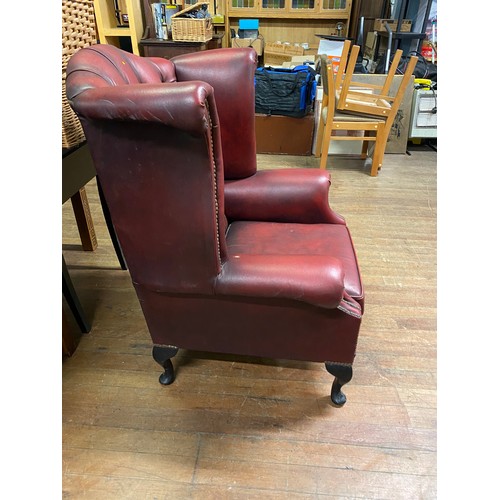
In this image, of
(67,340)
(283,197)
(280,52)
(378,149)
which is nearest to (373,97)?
(378,149)

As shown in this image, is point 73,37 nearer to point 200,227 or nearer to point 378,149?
point 200,227

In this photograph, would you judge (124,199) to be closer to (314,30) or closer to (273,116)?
(273,116)

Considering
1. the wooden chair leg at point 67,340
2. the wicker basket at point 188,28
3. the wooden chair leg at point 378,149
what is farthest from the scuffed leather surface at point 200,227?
the wicker basket at point 188,28

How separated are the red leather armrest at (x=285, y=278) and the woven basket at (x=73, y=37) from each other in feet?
2.57

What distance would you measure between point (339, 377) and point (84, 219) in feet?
5.06

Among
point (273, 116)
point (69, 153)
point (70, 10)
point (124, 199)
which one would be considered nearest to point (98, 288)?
point (69, 153)

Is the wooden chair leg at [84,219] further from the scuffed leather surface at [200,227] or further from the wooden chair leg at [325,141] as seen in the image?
the wooden chair leg at [325,141]

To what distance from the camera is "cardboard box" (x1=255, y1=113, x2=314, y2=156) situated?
10.6 ft

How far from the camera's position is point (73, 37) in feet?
3.91

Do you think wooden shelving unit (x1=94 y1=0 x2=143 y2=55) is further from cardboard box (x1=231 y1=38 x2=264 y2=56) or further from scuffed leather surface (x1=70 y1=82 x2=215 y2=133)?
scuffed leather surface (x1=70 y1=82 x2=215 y2=133)

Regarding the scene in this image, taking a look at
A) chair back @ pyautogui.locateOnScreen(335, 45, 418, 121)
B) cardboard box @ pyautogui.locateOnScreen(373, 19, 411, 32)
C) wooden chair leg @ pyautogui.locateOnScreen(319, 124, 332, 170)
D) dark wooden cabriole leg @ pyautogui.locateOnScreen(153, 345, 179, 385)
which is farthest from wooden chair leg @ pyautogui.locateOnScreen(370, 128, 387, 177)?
dark wooden cabriole leg @ pyautogui.locateOnScreen(153, 345, 179, 385)

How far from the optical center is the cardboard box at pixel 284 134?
3230 millimetres

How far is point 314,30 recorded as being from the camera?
4117mm

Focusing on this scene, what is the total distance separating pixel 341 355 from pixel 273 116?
8.27 feet
